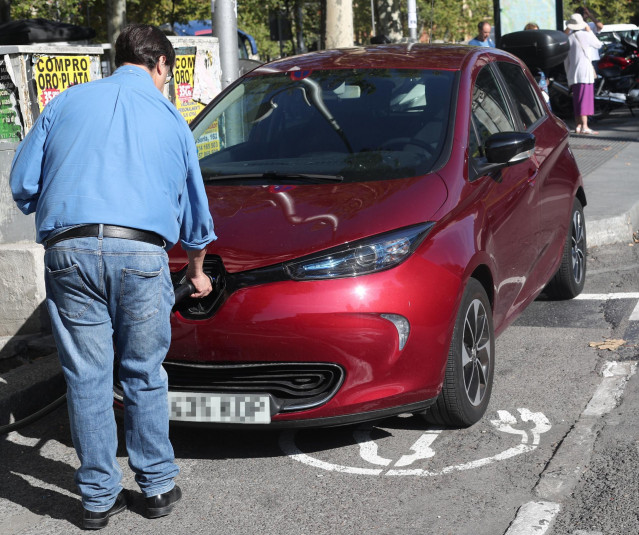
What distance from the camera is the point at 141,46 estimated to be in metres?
3.76

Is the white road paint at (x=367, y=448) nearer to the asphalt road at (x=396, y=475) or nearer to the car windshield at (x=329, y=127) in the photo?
the asphalt road at (x=396, y=475)

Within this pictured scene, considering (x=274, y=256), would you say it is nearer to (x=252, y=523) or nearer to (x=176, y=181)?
(x=176, y=181)

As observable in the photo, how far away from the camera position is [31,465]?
461cm

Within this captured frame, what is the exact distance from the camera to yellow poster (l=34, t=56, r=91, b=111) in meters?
6.79

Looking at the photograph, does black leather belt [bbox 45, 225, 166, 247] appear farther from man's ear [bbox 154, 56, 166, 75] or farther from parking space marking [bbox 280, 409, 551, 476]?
parking space marking [bbox 280, 409, 551, 476]

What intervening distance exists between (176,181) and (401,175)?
1.41m

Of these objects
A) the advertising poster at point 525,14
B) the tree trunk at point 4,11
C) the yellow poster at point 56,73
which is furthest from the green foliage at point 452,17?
the yellow poster at point 56,73

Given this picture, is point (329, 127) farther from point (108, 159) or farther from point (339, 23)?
point (339, 23)

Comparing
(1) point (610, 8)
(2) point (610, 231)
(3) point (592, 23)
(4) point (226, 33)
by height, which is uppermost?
(1) point (610, 8)

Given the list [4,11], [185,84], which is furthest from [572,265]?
[4,11]

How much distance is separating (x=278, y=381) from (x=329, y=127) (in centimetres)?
165

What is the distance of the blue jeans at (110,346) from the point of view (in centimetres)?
359

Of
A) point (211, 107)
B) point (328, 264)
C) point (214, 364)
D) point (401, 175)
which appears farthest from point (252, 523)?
point (211, 107)

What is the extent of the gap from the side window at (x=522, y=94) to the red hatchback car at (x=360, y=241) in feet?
0.51
